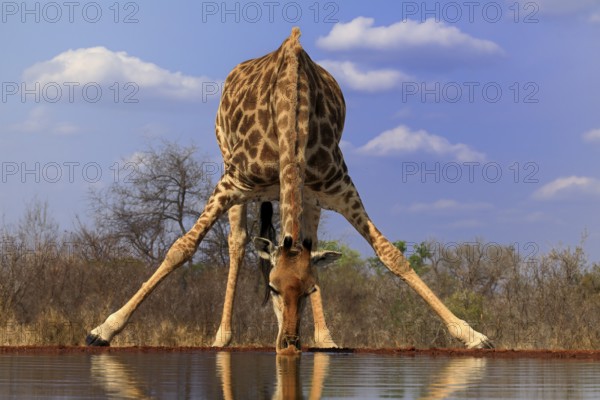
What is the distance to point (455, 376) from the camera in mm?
10984

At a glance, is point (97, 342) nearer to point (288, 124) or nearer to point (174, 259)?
point (174, 259)

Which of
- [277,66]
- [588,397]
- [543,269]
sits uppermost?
[277,66]

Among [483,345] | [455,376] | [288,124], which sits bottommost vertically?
[455,376]

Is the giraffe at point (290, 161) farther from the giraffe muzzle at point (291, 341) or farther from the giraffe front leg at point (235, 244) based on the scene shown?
the giraffe muzzle at point (291, 341)

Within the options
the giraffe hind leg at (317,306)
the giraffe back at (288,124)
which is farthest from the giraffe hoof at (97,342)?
the giraffe hind leg at (317,306)

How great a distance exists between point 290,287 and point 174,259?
4767 millimetres

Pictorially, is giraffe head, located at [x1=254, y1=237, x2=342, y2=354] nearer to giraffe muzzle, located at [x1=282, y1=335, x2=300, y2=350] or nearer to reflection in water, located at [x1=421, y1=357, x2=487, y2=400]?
giraffe muzzle, located at [x1=282, y1=335, x2=300, y2=350]

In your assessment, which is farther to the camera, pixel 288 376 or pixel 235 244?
pixel 235 244

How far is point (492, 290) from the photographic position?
94.5 feet

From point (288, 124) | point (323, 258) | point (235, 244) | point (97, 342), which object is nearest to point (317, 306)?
point (235, 244)

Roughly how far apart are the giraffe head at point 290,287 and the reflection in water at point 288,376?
0.93 feet

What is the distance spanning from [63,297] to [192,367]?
40.8 feet

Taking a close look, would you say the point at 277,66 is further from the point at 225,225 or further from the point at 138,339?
the point at 225,225

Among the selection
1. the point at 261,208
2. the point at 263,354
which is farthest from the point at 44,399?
the point at 261,208
